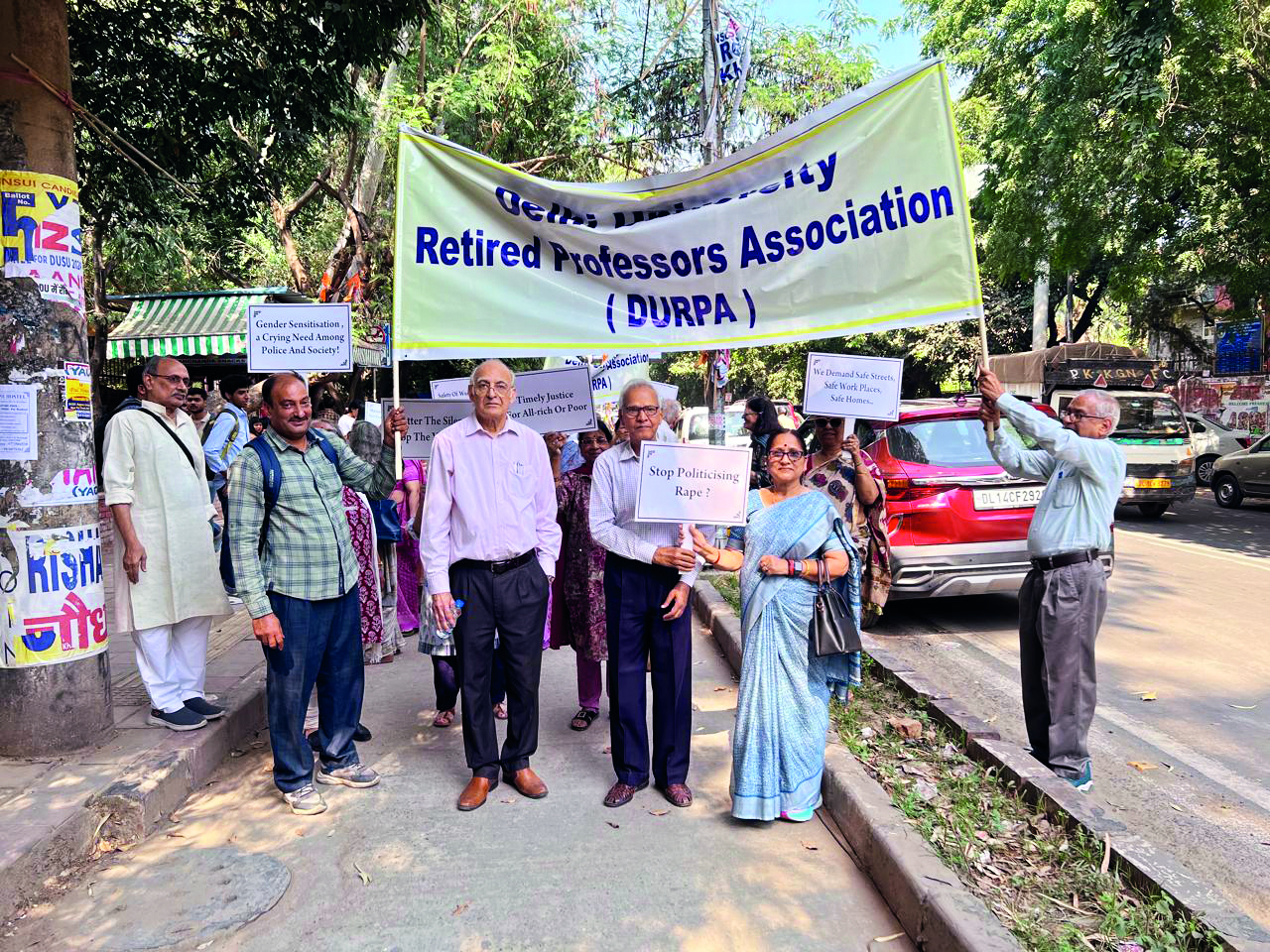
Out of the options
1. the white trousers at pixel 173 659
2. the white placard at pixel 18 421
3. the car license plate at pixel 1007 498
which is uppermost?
the white placard at pixel 18 421

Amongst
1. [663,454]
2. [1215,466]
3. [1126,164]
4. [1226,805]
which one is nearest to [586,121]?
[1126,164]

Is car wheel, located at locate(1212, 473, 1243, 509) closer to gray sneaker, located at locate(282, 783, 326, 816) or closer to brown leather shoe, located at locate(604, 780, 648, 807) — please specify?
brown leather shoe, located at locate(604, 780, 648, 807)

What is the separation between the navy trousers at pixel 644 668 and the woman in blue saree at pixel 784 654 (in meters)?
0.32

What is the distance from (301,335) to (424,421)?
825 mm

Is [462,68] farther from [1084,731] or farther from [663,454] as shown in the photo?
[1084,731]

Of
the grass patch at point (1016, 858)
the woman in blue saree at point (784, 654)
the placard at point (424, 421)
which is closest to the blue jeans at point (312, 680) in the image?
the placard at point (424, 421)

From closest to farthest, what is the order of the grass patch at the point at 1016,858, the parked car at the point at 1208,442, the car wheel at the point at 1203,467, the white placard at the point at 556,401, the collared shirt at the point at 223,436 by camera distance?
1. the grass patch at the point at 1016,858
2. the white placard at the point at 556,401
3. the collared shirt at the point at 223,436
4. the car wheel at the point at 1203,467
5. the parked car at the point at 1208,442

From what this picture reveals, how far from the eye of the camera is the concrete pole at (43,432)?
396 centimetres

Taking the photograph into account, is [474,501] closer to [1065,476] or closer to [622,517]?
[622,517]

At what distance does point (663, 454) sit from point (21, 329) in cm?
297

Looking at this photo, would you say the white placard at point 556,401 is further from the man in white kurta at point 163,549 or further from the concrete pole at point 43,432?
the concrete pole at point 43,432

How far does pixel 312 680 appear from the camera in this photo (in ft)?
13.1

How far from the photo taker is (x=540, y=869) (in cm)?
334

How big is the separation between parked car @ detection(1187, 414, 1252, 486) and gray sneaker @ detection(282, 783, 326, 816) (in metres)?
21.6
